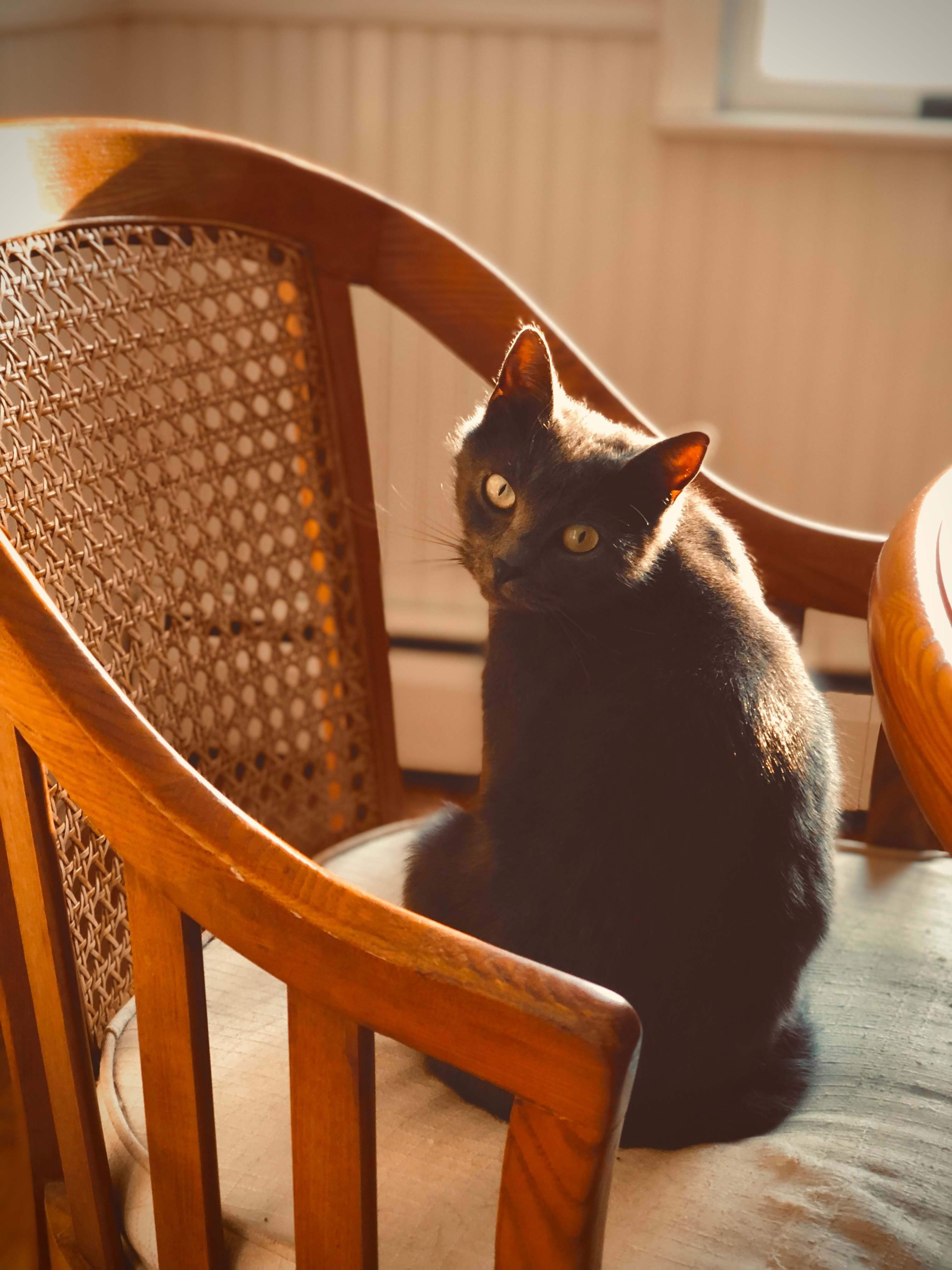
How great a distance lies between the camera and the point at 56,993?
0.58 metres

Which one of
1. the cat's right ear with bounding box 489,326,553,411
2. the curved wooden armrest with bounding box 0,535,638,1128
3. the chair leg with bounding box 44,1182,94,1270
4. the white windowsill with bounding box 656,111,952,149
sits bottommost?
the chair leg with bounding box 44,1182,94,1270

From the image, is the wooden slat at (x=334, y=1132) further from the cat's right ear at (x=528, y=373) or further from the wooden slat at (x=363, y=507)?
the wooden slat at (x=363, y=507)

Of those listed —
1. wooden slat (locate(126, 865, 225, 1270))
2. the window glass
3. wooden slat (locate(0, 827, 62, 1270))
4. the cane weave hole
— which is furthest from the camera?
the window glass

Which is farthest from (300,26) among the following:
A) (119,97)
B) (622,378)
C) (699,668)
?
(699,668)

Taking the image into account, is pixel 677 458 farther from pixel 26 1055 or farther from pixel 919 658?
pixel 26 1055

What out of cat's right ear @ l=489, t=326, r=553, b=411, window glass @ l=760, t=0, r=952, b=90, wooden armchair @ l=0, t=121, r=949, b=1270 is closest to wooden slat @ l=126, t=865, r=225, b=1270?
wooden armchair @ l=0, t=121, r=949, b=1270

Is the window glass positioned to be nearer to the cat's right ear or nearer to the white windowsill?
the white windowsill

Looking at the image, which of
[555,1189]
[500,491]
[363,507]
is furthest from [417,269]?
[555,1189]

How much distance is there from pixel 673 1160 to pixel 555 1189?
24cm

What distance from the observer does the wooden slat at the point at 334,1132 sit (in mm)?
464

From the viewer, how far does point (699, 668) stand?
0.62m

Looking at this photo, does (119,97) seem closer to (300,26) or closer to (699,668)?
(300,26)

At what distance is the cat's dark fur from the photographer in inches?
23.9

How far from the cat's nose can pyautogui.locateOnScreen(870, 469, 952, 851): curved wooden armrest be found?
0.21m
